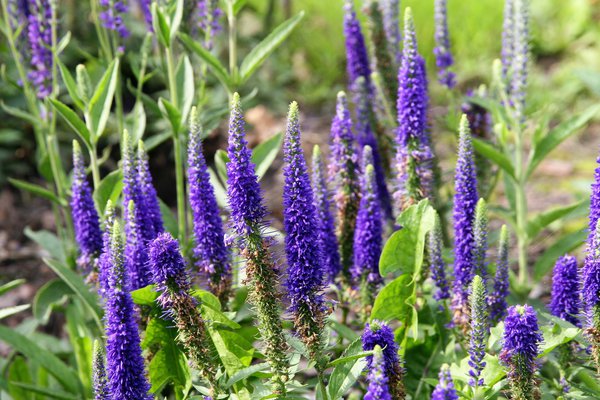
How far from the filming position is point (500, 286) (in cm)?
355

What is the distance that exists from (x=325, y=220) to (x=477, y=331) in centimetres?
127

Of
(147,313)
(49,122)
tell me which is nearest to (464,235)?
(147,313)

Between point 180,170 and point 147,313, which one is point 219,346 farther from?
point 180,170

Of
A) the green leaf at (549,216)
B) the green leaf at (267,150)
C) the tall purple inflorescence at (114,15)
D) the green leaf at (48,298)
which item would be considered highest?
the tall purple inflorescence at (114,15)

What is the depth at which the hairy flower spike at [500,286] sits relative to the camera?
11.2 feet

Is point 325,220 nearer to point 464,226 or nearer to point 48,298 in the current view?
point 464,226

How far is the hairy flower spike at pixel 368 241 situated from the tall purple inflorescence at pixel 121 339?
129cm

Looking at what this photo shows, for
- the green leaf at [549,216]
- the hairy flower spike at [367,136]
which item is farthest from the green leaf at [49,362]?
the green leaf at [549,216]

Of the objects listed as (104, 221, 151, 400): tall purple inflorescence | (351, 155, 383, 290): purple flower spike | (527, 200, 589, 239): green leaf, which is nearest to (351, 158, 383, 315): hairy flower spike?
(351, 155, 383, 290): purple flower spike

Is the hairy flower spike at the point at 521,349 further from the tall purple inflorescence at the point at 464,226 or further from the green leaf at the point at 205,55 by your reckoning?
the green leaf at the point at 205,55

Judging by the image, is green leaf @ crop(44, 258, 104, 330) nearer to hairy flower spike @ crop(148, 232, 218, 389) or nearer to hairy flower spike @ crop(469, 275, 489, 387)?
hairy flower spike @ crop(148, 232, 218, 389)

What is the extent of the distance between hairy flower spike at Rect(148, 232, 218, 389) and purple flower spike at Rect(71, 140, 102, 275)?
863 mm

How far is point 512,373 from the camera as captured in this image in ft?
9.60

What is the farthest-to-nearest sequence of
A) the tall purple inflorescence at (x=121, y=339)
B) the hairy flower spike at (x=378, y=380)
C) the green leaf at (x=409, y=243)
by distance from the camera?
the green leaf at (x=409, y=243)
the tall purple inflorescence at (x=121, y=339)
the hairy flower spike at (x=378, y=380)
